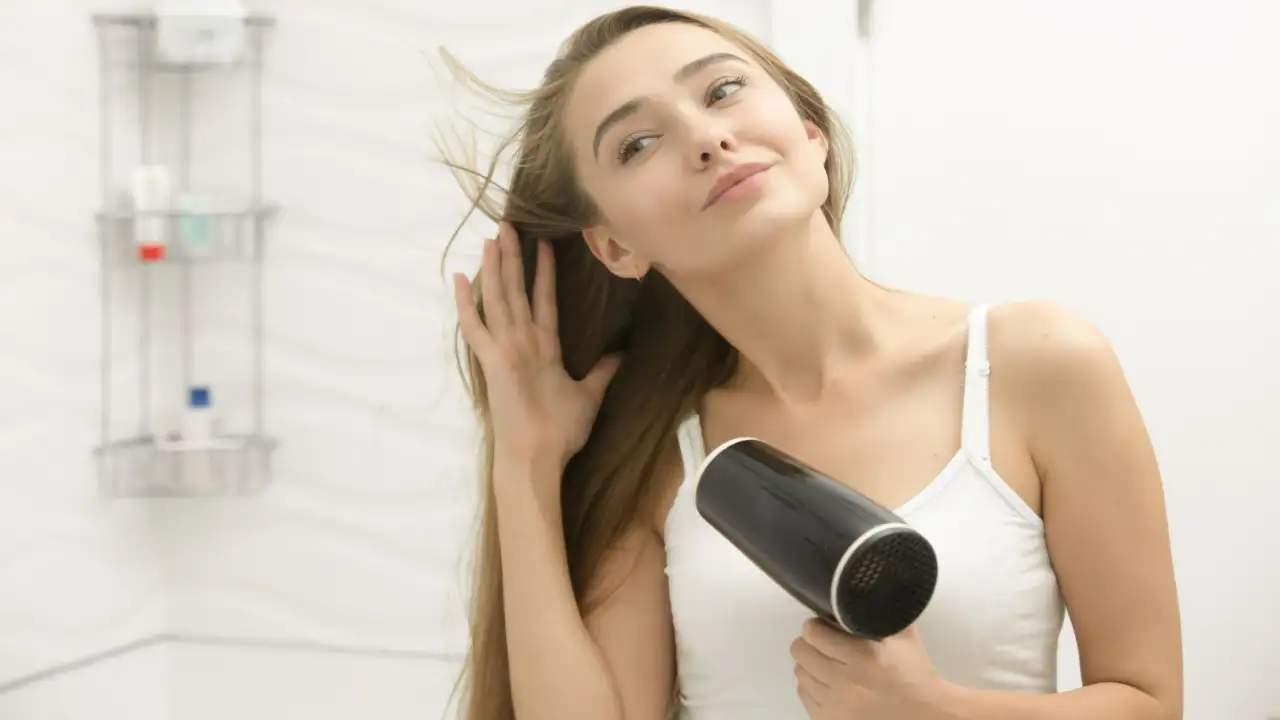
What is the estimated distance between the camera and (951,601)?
3.07 feet

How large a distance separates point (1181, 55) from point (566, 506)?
83 cm

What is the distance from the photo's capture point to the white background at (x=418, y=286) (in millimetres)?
1384

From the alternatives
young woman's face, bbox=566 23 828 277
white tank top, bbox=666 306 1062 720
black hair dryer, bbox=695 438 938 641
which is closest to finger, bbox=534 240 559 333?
young woman's face, bbox=566 23 828 277

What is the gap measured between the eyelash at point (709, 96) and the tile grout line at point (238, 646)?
2.63 feet

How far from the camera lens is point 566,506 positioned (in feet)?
3.92

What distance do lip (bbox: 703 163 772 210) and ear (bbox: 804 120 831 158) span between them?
120 mm

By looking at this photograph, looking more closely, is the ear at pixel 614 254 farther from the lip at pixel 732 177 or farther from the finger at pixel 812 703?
the finger at pixel 812 703

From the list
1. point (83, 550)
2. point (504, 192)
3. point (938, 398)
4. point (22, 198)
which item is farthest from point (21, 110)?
point (938, 398)

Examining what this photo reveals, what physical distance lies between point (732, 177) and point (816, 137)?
0.16 m

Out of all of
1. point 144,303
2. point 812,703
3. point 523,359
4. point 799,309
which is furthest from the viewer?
point 144,303

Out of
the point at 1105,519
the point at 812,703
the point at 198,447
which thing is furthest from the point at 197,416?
the point at 1105,519

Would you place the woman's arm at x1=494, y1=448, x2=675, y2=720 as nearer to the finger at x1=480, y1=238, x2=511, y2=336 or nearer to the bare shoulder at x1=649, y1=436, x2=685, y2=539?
the bare shoulder at x1=649, y1=436, x2=685, y2=539

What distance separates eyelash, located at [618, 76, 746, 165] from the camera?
3.35ft

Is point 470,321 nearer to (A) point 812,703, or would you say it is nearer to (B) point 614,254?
(B) point 614,254
